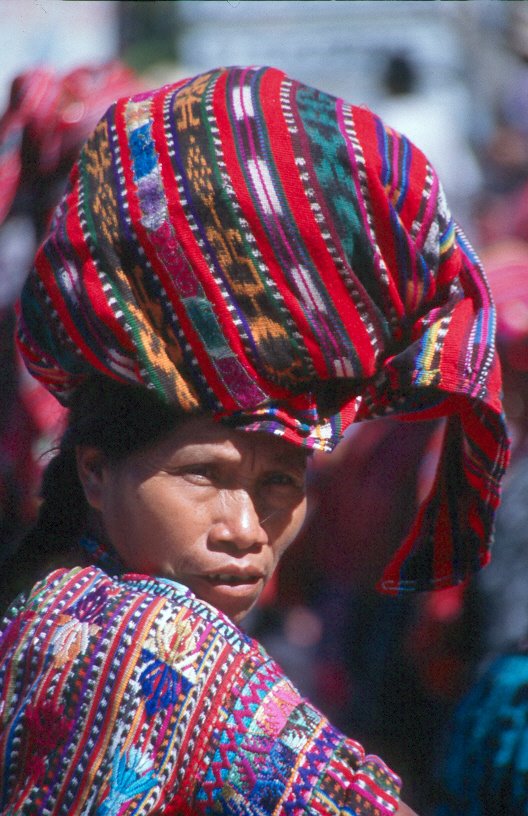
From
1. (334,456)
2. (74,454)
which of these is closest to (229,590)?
(74,454)

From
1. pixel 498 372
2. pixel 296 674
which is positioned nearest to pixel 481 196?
pixel 296 674

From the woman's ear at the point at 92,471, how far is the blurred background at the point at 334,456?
35cm

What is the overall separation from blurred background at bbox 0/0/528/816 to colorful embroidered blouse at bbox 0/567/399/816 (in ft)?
2.04

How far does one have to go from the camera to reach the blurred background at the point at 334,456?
2.48 m

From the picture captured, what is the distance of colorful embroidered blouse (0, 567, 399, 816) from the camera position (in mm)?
1315

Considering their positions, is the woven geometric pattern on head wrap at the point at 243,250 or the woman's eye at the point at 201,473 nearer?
the woven geometric pattern on head wrap at the point at 243,250

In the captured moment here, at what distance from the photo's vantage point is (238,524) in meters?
1.54

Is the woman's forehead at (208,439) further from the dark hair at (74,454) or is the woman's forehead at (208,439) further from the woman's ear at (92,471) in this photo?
the woman's ear at (92,471)

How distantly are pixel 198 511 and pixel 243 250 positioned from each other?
0.41 meters

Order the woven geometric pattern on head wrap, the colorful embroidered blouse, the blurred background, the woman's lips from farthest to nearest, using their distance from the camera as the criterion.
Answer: the blurred background → the woman's lips → the woven geometric pattern on head wrap → the colorful embroidered blouse

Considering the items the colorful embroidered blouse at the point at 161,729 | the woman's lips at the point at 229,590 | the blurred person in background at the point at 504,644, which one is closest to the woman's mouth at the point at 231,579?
the woman's lips at the point at 229,590

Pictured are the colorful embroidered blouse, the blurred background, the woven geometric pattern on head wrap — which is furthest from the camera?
the blurred background

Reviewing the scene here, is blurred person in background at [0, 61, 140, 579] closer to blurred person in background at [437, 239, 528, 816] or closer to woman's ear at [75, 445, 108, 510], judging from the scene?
woman's ear at [75, 445, 108, 510]

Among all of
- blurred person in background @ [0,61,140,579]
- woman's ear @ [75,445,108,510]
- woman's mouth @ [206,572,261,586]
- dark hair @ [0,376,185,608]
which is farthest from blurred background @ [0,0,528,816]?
woman's mouth @ [206,572,261,586]
